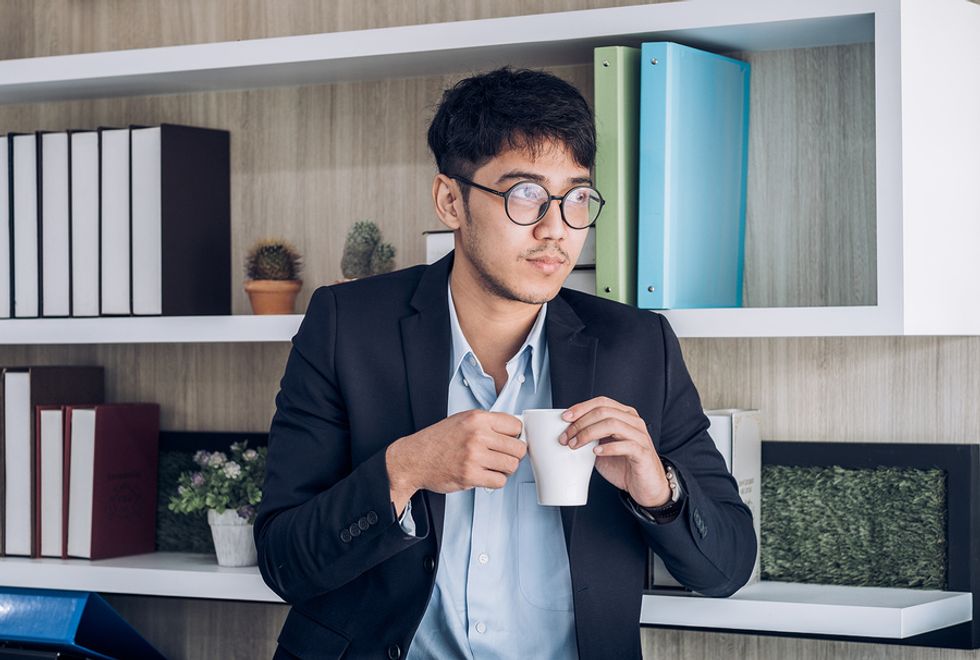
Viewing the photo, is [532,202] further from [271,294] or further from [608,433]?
[271,294]

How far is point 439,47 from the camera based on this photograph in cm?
182

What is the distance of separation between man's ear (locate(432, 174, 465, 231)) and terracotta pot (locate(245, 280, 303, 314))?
1.56ft

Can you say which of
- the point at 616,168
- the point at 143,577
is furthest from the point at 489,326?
the point at 143,577

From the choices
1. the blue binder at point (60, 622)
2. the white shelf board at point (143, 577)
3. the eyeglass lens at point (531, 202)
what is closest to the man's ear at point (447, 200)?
the eyeglass lens at point (531, 202)

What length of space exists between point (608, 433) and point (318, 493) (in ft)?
1.48

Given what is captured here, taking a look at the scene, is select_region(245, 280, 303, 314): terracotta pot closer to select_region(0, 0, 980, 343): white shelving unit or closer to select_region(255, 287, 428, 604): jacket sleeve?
select_region(0, 0, 980, 343): white shelving unit

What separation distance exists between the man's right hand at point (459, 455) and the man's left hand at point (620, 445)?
2.8 inches

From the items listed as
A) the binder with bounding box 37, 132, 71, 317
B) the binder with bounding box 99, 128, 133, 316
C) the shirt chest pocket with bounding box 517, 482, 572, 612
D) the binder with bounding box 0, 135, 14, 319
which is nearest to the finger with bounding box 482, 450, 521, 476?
the shirt chest pocket with bounding box 517, 482, 572, 612

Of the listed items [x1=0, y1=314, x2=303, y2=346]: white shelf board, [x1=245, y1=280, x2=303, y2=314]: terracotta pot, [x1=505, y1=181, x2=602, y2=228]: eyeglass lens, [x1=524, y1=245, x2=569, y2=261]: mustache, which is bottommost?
[x1=0, y1=314, x2=303, y2=346]: white shelf board

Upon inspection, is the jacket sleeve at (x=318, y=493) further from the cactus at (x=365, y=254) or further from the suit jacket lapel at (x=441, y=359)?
the cactus at (x=365, y=254)

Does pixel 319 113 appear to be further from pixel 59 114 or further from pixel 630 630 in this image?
pixel 630 630

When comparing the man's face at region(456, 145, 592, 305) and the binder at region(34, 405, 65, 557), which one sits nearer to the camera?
the man's face at region(456, 145, 592, 305)

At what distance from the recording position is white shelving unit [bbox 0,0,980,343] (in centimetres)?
159

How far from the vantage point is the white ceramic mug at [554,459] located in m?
1.32
